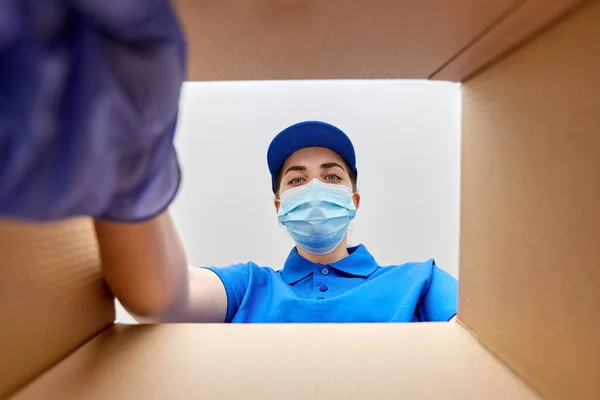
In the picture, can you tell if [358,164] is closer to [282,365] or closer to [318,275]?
[318,275]

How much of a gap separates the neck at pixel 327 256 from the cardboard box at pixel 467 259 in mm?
633

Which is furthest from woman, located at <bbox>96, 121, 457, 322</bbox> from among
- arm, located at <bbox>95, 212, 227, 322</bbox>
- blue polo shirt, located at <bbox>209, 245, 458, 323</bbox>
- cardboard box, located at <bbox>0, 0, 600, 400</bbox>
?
cardboard box, located at <bbox>0, 0, 600, 400</bbox>

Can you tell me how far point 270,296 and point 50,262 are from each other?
645mm

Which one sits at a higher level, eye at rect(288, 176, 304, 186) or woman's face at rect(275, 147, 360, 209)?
woman's face at rect(275, 147, 360, 209)

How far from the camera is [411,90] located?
5.20ft

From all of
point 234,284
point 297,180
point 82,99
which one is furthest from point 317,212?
point 82,99

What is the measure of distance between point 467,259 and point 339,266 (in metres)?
0.60

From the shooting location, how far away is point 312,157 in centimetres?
108

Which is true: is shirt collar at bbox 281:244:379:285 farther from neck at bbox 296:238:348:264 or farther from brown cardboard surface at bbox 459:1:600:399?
brown cardboard surface at bbox 459:1:600:399

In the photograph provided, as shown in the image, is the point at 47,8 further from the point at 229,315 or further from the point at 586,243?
the point at 229,315

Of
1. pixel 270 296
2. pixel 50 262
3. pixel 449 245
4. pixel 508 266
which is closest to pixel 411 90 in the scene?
pixel 449 245

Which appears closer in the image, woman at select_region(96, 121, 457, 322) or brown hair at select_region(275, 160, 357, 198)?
woman at select_region(96, 121, 457, 322)

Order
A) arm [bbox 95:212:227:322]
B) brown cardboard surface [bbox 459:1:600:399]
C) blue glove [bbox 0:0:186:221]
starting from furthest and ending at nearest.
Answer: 1. arm [bbox 95:212:227:322]
2. brown cardboard surface [bbox 459:1:600:399]
3. blue glove [bbox 0:0:186:221]

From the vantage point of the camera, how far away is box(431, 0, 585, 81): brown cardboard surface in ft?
0.98
